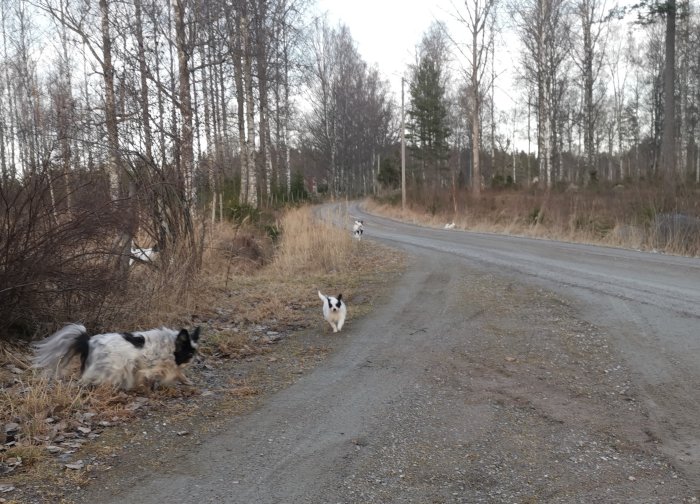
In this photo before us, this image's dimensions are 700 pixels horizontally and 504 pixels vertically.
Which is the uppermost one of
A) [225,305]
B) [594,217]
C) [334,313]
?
[594,217]

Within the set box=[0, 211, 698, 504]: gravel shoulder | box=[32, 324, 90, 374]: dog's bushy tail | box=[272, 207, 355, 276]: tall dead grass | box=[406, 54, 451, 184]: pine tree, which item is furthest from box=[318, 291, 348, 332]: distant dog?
box=[406, 54, 451, 184]: pine tree

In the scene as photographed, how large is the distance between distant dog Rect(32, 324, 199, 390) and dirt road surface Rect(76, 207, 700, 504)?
1.17 metres

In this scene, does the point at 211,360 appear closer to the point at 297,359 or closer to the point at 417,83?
the point at 297,359

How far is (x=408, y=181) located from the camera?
1902 inches

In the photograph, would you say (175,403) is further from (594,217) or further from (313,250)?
(594,217)

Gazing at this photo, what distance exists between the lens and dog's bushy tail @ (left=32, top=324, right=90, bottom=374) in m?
5.07

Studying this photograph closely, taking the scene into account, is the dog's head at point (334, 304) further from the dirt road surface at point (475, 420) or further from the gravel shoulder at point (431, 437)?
the gravel shoulder at point (431, 437)

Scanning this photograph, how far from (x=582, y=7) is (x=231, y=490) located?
40.9 m

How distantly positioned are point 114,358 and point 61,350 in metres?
0.51

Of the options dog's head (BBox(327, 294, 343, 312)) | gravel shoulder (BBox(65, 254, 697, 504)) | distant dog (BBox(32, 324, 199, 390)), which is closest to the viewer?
gravel shoulder (BBox(65, 254, 697, 504))

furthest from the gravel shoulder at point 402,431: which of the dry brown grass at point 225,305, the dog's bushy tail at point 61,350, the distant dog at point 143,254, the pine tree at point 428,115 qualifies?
the pine tree at point 428,115

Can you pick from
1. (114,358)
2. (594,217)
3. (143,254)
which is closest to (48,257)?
(114,358)

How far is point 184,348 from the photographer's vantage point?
545cm

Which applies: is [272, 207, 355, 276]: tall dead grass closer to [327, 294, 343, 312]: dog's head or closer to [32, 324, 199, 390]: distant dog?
[327, 294, 343, 312]: dog's head
